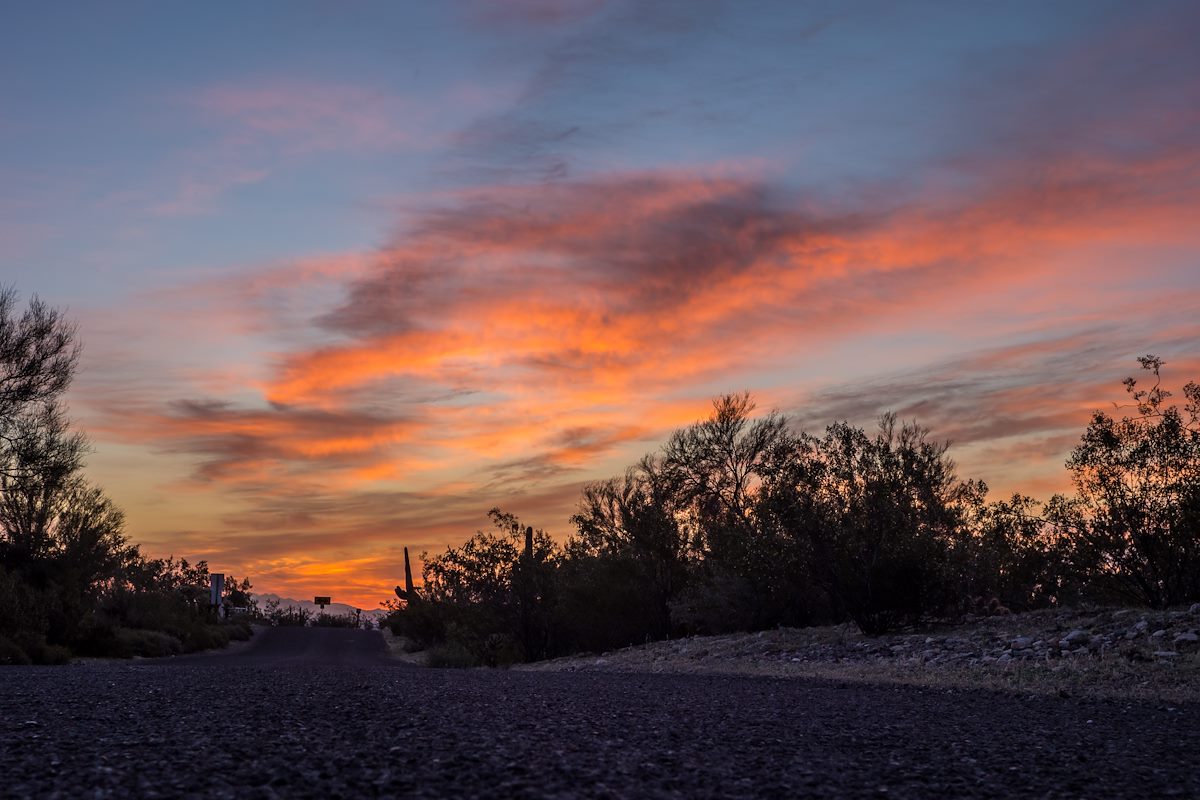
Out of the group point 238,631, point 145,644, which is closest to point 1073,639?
point 145,644

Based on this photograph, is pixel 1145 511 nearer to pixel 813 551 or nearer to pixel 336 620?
pixel 813 551

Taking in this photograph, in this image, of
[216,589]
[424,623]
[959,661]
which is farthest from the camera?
[216,589]

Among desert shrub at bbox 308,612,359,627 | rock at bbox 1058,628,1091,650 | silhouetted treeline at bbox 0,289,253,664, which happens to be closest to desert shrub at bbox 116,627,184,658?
silhouetted treeline at bbox 0,289,253,664

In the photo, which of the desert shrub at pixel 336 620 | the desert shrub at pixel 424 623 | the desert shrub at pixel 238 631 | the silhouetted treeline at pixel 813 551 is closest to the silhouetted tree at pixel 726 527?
the silhouetted treeline at pixel 813 551

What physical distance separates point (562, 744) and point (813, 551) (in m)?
20.2

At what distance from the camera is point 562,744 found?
7430mm

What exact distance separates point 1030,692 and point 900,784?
29.4 feet

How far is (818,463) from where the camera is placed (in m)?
27.4

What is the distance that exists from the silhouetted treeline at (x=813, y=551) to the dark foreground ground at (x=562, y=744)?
1121 cm

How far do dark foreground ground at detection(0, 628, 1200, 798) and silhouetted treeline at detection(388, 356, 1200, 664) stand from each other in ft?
36.8

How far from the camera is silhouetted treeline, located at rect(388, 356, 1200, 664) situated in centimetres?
2233

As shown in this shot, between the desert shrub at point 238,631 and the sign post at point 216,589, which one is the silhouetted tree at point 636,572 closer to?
the desert shrub at point 238,631

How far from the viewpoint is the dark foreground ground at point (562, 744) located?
581 centimetres

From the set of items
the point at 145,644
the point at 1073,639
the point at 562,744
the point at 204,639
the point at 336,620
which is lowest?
the point at 336,620
